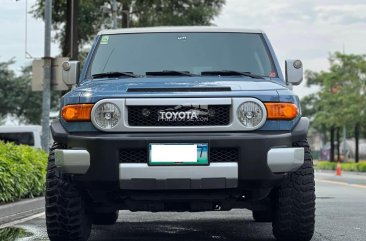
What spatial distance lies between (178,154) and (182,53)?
1.66 meters

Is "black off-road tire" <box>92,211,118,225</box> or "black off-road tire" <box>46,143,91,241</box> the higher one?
"black off-road tire" <box>46,143,91,241</box>

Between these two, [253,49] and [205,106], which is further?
[253,49]

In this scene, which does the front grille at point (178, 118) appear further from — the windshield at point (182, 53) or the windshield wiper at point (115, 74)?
the windshield at point (182, 53)

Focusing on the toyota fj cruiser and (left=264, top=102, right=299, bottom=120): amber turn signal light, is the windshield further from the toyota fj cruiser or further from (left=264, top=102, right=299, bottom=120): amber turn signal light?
(left=264, top=102, right=299, bottom=120): amber turn signal light

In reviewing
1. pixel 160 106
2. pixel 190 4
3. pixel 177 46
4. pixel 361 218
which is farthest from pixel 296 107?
pixel 190 4

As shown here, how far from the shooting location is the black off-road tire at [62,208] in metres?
5.69

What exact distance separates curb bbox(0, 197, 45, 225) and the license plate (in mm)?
A: 3831

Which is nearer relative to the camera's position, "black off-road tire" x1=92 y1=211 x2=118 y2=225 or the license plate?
the license plate

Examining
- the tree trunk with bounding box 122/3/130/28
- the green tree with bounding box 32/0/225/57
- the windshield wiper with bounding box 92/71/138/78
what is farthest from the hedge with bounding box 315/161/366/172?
the windshield wiper with bounding box 92/71/138/78

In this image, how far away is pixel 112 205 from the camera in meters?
5.89

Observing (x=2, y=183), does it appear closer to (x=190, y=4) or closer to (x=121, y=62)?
(x=121, y=62)

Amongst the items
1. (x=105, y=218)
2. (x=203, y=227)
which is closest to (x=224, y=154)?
(x=203, y=227)

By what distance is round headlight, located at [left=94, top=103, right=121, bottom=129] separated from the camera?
5375 millimetres

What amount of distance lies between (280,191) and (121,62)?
2.00 meters
